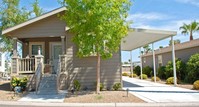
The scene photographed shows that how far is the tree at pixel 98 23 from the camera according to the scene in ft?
43.9

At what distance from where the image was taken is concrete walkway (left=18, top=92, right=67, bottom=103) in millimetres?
12859

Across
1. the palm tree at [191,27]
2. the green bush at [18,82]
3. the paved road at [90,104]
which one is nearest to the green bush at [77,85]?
the green bush at [18,82]

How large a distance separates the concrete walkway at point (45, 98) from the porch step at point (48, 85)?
574 mm

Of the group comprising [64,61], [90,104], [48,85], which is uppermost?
[64,61]

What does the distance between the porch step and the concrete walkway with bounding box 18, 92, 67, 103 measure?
57 cm

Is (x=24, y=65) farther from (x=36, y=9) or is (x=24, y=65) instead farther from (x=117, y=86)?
(x=36, y=9)

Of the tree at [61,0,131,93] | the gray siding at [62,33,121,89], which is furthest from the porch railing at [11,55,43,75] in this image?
the tree at [61,0,131,93]

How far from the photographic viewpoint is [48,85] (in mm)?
16094

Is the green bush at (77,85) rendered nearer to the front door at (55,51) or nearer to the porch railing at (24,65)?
the porch railing at (24,65)

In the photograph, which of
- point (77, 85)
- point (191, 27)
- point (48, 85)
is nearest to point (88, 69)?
point (77, 85)

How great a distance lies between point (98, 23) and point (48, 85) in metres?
5.54

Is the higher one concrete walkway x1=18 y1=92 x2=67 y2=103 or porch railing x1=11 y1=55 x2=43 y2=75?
porch railing x1=11 y1=55 x2=43 y2=75

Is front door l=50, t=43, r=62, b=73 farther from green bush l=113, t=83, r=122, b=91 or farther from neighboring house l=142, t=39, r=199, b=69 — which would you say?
neighboring house l=142, t=39, r=199, b=69

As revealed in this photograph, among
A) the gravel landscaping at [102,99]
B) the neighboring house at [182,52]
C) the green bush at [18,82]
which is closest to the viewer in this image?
the gravel landscaping at [102,99]
